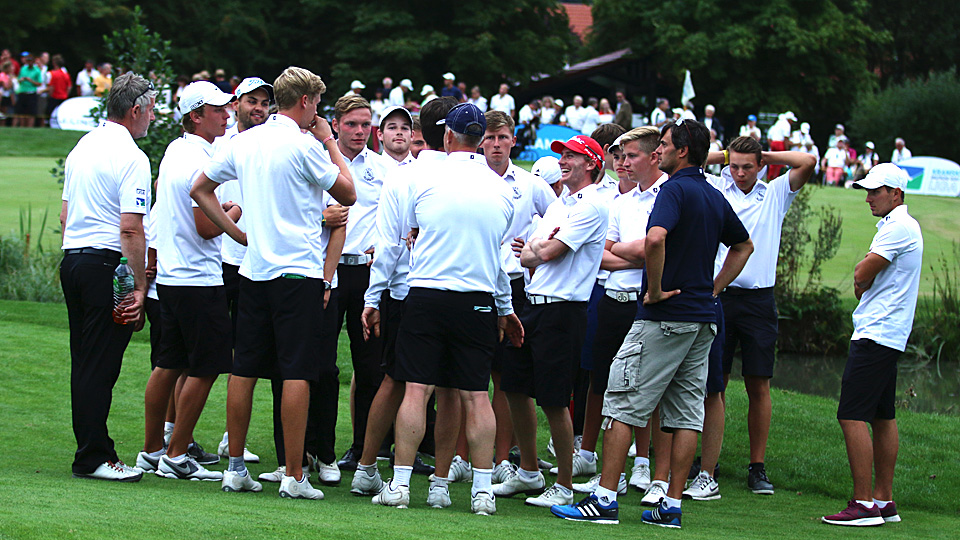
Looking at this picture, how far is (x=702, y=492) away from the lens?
22.7ft

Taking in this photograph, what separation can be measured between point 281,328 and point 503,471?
1961mm

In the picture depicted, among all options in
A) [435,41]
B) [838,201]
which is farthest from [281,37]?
[838,201]

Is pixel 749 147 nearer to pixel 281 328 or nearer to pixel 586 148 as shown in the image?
pixel 586 148

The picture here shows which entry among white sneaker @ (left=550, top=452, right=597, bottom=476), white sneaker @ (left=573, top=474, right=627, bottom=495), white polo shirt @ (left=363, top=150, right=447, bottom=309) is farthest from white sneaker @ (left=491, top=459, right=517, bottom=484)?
white polo shirt @ (left=363, top=150, right=447, bottom=309)

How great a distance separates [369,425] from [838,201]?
22.4 meters

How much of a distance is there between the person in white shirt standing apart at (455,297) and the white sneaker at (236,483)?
75 cm

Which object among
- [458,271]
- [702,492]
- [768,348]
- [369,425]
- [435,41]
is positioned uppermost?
[435,41]

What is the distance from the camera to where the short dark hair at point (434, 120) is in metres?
6.21

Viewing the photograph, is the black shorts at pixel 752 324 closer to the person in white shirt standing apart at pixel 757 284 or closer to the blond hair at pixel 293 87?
the person in white shirt standing apart at pixel 757 284

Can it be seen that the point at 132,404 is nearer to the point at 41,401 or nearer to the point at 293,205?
the point at 41,401

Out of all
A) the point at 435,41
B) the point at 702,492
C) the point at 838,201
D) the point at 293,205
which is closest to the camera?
the point at 293,205

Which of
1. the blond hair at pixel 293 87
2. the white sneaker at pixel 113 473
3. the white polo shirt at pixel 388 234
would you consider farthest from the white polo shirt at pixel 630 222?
the white sneaker at pixel 113 473

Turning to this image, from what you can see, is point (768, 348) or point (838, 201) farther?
point (838, 201)

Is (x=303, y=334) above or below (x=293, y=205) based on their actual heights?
below
